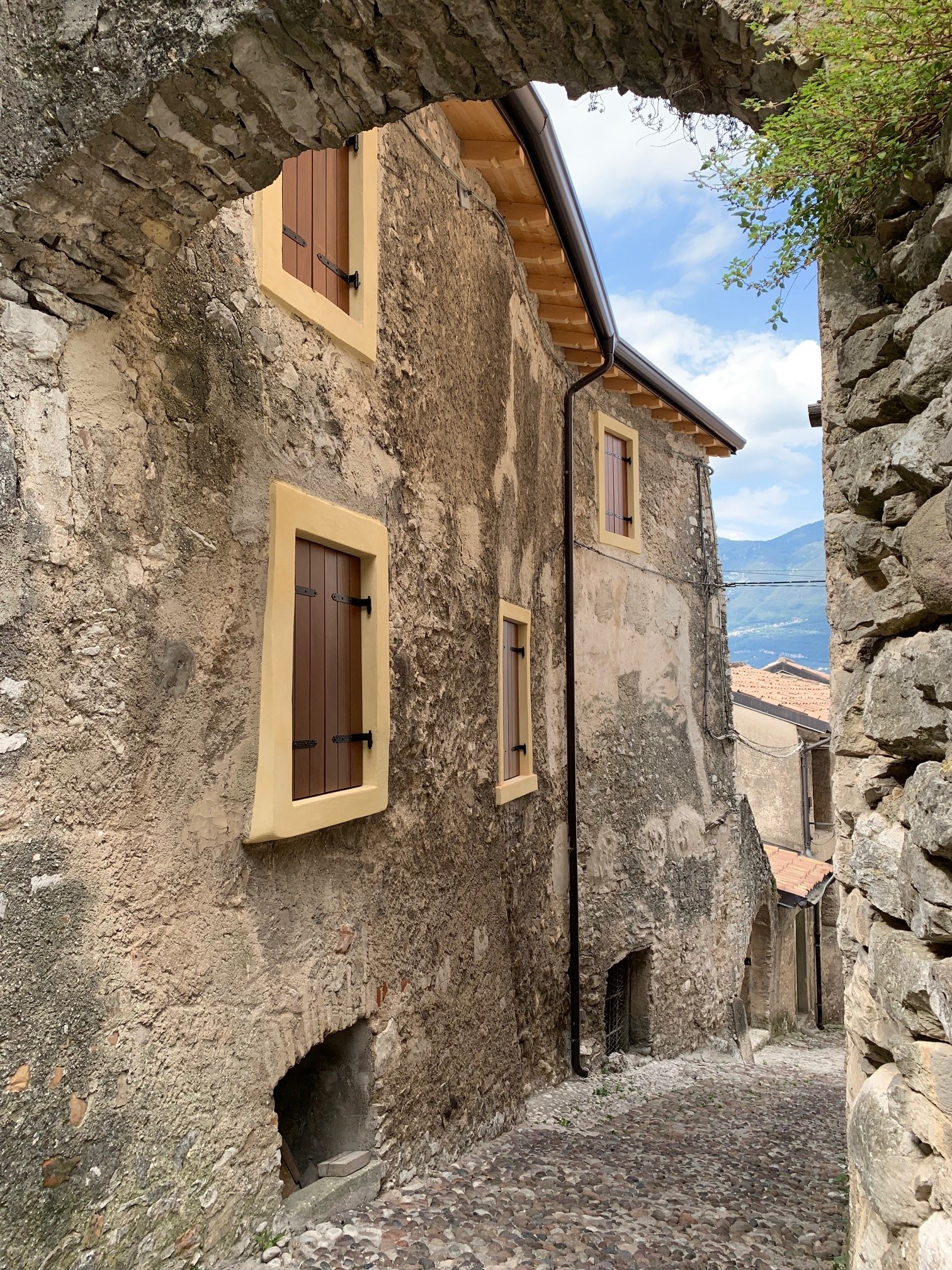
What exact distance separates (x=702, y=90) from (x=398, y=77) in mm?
821

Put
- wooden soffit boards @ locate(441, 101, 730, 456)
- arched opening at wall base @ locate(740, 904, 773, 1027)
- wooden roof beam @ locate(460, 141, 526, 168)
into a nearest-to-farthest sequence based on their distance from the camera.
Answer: wooden soffit boards @ locate(441, 101, 730, 456) → wooden roof beam @ locate(460, 141, 526, 168) → arched opening at wall base @ locate(740, 904, 773, 1027)

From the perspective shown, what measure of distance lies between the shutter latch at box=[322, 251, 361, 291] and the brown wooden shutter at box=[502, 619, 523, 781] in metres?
2.82

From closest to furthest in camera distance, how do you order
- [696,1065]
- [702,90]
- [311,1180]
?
[702,90]
[311,1180]
[696,1065]

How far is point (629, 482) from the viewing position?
992 centimetres

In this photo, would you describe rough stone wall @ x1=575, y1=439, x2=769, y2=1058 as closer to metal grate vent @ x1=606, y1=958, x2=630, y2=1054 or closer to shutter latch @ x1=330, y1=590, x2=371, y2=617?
metal grate vent @ x1=606, y1=958, x2=630, y2=1054

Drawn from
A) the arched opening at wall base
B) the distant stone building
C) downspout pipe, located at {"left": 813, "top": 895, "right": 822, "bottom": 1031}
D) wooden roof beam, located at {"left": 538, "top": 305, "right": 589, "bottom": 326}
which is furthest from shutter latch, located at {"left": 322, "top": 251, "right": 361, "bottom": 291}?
downspout pipe, located at {"left": 813, "top": 895, "right": 822, "bottom": 1031}

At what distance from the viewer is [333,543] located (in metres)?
4.20

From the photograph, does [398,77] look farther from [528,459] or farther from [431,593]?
[528,459]

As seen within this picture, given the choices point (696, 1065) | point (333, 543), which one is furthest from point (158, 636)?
point (696, 1065)

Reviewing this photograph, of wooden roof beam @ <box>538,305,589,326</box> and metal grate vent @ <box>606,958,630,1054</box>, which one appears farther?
metal grate vent @ <box>606,958,630,1054</box>

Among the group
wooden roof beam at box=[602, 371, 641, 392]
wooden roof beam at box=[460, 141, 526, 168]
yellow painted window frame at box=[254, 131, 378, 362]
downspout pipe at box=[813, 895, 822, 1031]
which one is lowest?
downspout pipe at box=[813, 895, 822, 1031]

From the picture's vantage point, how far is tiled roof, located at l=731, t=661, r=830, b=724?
17.2 metres

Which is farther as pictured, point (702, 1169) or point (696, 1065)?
point (696, 1065)

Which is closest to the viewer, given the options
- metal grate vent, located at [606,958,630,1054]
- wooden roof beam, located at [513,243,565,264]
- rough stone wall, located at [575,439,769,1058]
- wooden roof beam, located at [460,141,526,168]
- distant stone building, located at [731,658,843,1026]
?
wooden roof beam, located at [460,141,526,168]
